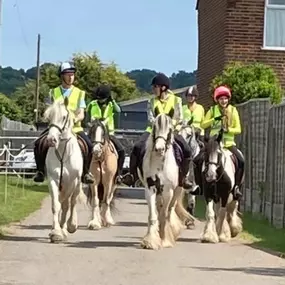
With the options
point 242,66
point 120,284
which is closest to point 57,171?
point 120,284

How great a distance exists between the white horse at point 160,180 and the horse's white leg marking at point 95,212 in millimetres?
2953

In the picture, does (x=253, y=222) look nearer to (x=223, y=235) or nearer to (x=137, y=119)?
(x=223, y=235)

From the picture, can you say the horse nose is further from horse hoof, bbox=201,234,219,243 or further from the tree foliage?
the tree foliage

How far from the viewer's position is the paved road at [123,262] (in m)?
12.2

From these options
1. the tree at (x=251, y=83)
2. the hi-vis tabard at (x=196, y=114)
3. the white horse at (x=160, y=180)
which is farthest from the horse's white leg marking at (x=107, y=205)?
the tree at (x=251, y=83)

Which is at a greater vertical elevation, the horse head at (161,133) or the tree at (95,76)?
the tree at (95,76)

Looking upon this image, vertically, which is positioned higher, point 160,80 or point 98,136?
point 160,80

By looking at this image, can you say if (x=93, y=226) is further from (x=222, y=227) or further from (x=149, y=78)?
(x=149, y=78)

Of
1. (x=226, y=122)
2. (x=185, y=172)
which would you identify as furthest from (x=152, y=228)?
(x=226, y=122)

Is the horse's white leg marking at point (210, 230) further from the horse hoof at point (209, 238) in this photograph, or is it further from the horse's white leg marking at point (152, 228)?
the horse's white leg marking at point (152, 228)

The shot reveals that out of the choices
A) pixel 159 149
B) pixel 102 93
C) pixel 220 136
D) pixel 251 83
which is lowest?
pixel 159 149

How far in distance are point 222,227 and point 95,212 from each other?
9.69ft

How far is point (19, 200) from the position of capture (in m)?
25.7

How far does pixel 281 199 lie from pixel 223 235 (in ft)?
11.4
